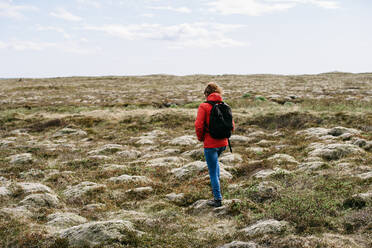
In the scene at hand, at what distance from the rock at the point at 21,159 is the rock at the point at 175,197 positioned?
897 cm

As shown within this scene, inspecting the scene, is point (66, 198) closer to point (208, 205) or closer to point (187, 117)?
point (208, 205)

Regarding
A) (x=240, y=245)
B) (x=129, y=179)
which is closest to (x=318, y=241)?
(x=240, y=245)

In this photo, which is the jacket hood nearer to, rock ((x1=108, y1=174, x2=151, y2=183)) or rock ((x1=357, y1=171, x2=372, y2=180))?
rock ((x1=108, y1=174, x2=151, y2=183))

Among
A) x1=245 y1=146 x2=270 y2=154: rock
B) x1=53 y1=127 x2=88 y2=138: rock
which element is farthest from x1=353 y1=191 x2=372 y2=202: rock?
x1=53 y1=127 x2=88 y2=138: rock

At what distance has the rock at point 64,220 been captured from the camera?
28.1 feet

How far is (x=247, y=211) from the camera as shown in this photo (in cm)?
890

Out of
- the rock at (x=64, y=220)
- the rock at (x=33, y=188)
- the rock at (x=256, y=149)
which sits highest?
the rock at (x=256, y=149)

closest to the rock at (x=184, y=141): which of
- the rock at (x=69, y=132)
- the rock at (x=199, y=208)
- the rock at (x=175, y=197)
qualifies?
the rock at (x=69, y=132)

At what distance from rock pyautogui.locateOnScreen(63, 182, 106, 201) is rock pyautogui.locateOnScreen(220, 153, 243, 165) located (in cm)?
574

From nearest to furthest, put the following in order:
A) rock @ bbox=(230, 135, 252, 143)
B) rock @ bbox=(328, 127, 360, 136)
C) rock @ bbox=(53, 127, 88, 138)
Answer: rock @ bbox=(328, 127, 360, 136) < rock @ bbox=(230, 135, 252, 143) < rock @ bbox=(53, 127, 88, 138)

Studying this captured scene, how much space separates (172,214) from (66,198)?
396 centimetres

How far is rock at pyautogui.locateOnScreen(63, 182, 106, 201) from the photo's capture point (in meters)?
11.0

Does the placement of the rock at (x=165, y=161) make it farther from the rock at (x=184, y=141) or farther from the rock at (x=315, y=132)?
the rock at (x=315, y=132)

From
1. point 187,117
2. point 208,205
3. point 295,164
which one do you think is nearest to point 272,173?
point 295,164
